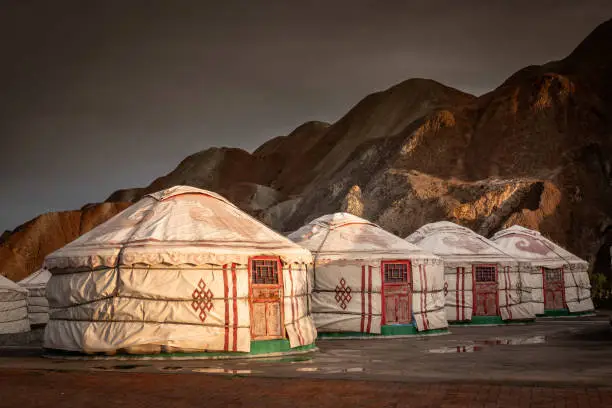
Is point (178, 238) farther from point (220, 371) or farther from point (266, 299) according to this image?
point (220, 371)

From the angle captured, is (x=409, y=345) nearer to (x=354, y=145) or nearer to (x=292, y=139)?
(x=354, y=145)

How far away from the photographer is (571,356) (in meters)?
10.7

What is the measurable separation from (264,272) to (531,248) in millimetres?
14274

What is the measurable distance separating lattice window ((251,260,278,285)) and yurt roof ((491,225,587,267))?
12868 millimetres

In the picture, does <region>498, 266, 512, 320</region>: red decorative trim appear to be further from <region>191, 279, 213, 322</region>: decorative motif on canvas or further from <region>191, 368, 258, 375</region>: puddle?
<region>191, 368, 258, 375</region>: puddle

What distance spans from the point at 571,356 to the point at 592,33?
4620cm

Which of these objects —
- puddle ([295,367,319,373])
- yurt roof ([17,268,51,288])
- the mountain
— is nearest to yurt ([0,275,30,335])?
yurt roof ([17,268,51,288])

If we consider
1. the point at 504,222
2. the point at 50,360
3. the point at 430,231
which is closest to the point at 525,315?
the point at 430,231

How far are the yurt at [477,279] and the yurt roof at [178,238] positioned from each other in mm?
7640

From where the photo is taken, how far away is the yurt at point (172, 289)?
1095 centimetres

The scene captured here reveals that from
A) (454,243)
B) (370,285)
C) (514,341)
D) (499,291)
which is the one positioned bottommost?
(514,341)

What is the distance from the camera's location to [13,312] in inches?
763

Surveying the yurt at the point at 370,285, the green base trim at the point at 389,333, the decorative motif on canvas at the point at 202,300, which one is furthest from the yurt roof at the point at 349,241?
the decorative motif on canvas at the point at 202,300

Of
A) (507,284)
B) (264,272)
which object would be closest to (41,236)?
(507,284)
